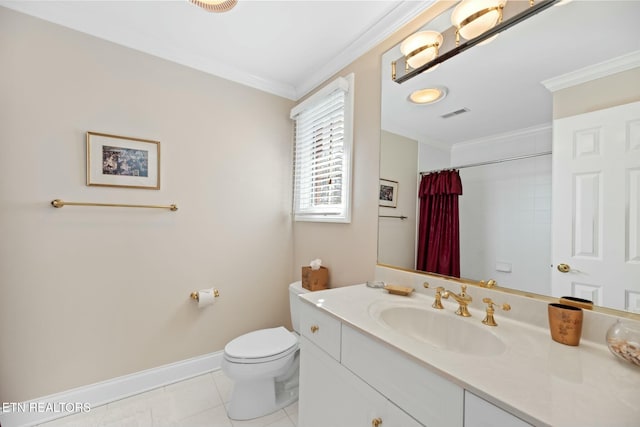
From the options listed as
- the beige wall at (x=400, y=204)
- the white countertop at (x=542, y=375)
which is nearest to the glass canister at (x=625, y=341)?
the white countertop at (x=542, y=375)

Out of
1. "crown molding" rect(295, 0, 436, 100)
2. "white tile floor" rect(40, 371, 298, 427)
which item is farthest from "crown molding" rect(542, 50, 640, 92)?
"white tile floor" rect(40, 371, 298, 427)

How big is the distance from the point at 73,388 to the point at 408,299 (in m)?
2.06

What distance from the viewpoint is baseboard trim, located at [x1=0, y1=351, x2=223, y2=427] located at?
1.47m

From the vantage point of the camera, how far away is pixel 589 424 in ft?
1.62

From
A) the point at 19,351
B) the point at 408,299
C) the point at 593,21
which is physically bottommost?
the point at 19,351

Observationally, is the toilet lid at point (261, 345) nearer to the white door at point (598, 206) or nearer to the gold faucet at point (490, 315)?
the gold faucet at point (490, 315)

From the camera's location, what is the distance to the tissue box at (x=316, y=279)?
74.7 inches

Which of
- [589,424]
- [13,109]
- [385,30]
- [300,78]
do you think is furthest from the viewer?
[300,78]

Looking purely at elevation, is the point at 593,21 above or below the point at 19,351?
above

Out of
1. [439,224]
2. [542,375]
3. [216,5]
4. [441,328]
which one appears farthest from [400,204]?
[216,5]

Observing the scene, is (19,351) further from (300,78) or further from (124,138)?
(300,78)

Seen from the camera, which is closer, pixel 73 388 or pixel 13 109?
pixel 13 109

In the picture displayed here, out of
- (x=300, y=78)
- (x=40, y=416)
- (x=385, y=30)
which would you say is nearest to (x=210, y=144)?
(x=300, y=78)

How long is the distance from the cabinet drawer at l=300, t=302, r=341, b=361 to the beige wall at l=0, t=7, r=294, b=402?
58 cm
